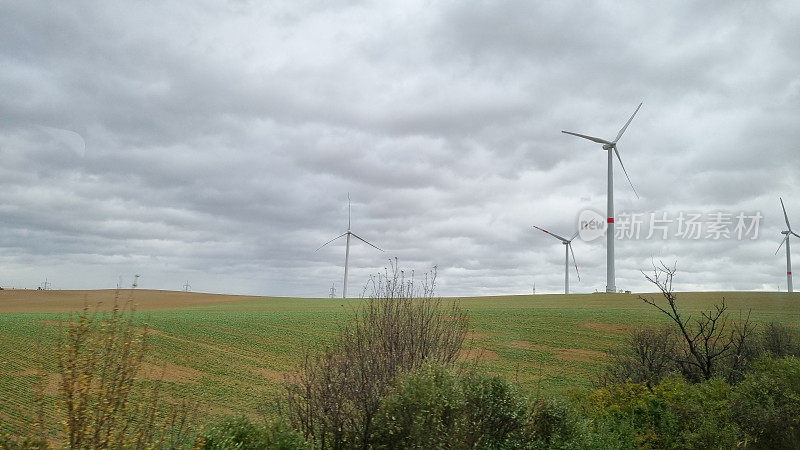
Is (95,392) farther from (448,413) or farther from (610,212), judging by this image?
(610,212)

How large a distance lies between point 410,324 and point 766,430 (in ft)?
37.9

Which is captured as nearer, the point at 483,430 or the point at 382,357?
the point at 483,430

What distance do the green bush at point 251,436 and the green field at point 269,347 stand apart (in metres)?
6.94

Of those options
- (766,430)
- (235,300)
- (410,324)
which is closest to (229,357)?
(410,324)

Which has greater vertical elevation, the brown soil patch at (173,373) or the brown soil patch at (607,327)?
the brown soil patch at (607,327)

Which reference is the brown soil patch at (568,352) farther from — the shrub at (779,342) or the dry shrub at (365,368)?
the dry shrub at (365,368)

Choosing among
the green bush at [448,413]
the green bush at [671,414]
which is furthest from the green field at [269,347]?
the green bush at [448,413]

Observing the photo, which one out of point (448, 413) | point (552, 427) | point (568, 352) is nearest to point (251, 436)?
point (448, 413)

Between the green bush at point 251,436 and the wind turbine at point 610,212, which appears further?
the wind turbine at point 610,212

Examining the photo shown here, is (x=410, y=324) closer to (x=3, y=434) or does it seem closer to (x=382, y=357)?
(x=382, y=357)

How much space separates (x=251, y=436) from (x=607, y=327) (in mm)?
43963

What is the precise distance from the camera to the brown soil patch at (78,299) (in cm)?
7362

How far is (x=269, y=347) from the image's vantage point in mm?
42531

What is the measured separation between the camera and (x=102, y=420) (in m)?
8.58
